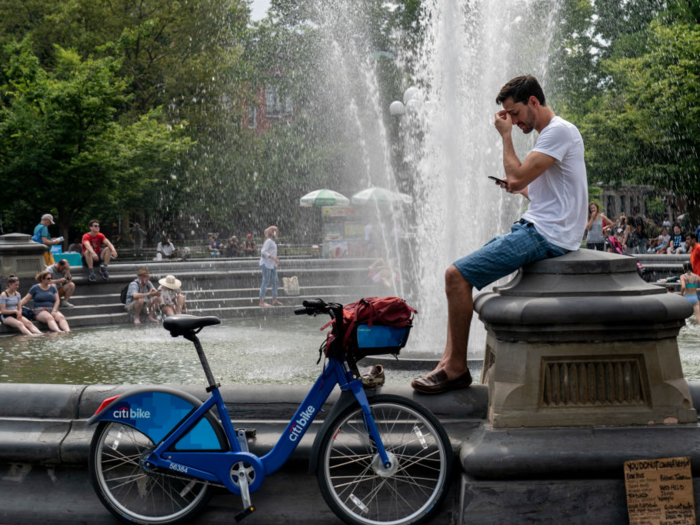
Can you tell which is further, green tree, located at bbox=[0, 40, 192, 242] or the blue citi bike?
green tree, located at bbox=[0, 40, 192, 242]

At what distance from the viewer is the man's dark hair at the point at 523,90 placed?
13.4 ft

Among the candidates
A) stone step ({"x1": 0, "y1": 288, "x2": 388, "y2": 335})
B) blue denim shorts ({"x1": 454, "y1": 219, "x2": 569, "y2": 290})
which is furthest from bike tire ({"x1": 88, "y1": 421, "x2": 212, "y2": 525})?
stone step ({"x1": 0, "y1": 288, "x2": 388, "y2": 335})

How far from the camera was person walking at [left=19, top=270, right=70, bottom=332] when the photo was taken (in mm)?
12844

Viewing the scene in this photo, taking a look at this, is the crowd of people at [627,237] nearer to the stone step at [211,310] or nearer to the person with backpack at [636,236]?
the person with backpack at [636,236]

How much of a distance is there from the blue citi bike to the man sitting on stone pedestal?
428mm

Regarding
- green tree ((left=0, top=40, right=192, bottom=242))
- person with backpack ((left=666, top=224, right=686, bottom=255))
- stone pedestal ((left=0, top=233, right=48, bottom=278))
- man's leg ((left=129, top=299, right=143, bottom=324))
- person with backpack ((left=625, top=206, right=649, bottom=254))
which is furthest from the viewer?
green tree ((left=0, top=40, right=192, bottom=242))

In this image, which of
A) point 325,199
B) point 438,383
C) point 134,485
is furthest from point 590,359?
point 325,199

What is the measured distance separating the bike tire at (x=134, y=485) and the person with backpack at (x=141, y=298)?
1087 centimetres

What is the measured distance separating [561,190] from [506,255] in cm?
49

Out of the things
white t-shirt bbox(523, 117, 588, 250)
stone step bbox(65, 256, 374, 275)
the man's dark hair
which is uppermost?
the man's dark hair

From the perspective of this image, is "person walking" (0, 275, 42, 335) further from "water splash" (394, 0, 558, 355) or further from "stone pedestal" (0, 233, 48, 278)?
"water splash" (394, 0, 558, 355)

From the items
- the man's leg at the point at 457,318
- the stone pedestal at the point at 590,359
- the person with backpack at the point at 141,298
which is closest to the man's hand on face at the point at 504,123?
the man's leg at the point at 457,318

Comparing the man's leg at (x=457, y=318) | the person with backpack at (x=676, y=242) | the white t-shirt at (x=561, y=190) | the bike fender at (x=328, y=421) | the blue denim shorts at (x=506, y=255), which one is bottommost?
the person with backpack at (x=676, y=242)

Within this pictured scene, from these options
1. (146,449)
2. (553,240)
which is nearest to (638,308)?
(553,240)
